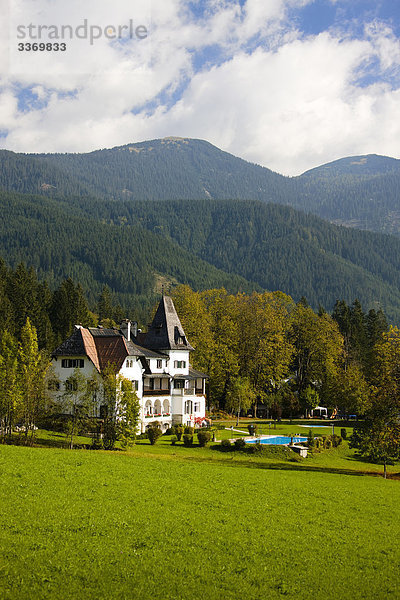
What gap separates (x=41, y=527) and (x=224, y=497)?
908cm

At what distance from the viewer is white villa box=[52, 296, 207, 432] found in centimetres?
5325

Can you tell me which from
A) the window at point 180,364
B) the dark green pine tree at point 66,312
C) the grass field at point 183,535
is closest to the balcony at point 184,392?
the window at point 180,364

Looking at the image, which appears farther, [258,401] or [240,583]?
[258,401]

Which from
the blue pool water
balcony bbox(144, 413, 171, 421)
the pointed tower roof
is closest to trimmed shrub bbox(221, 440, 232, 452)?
the blue pool water

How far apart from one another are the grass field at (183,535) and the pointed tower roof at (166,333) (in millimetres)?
33411

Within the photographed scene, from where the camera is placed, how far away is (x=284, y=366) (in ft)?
259

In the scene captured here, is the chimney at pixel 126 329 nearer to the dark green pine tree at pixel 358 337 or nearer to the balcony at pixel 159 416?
the balcony at pixel 159 416

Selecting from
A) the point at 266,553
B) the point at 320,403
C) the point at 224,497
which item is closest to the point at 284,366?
the point at 320,403

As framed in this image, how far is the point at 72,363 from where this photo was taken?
53688 millimetres

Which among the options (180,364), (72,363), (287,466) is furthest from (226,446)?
(180,364)

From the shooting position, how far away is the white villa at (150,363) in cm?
5325

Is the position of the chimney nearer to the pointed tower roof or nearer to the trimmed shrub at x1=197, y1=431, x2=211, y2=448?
the pointed tower roof

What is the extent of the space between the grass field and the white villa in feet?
78.6

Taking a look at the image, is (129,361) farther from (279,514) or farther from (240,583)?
(240,583)
